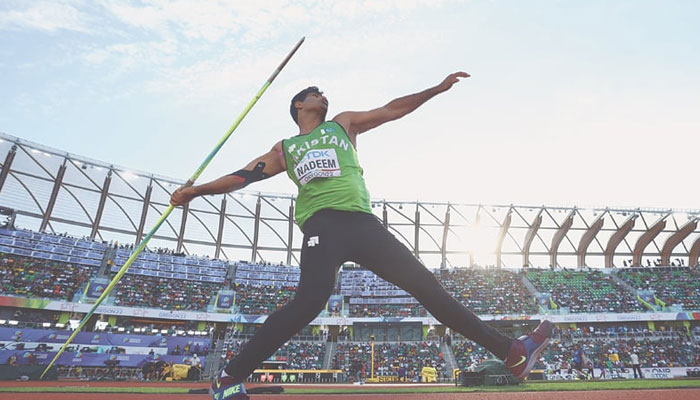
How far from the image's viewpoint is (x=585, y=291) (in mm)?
36625

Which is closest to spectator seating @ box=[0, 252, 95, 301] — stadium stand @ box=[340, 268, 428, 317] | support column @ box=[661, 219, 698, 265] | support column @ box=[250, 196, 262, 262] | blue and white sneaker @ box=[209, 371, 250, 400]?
support column @ box=[250, 196, 262, 262]

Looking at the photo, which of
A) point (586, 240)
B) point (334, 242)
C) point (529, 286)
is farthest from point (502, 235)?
point (334, 242)

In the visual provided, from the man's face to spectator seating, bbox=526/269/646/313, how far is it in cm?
3550

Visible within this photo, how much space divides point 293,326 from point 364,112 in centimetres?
177

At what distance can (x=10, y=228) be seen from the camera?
32.6 metres

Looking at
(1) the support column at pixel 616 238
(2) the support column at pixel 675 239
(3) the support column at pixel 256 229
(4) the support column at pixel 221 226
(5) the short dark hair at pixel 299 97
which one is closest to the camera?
(5) the short dark hair at pixel 299 97

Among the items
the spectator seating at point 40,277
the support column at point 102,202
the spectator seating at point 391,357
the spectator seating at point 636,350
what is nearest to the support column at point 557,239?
the spectator seating at point 636,350

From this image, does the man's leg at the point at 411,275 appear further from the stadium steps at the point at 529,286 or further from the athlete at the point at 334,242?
the stadium steps at the point at 529,286

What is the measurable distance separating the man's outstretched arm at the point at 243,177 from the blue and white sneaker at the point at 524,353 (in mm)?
2260

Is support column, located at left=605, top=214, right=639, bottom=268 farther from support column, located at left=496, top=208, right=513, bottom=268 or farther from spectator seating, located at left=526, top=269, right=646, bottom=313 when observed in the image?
support column, located at left=496, top=208, right=513, bottom=268

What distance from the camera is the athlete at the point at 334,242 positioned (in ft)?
9.51

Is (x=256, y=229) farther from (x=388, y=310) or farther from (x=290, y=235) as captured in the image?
(x=388, y=310)

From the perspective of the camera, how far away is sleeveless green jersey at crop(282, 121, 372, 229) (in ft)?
10.2

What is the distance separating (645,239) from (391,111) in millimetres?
50040
